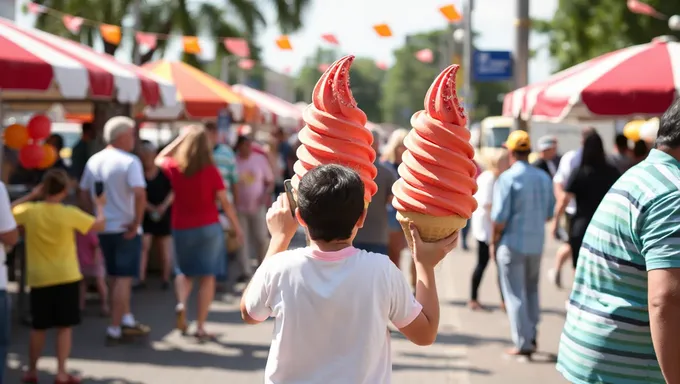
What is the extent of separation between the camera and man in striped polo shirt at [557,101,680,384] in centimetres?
314

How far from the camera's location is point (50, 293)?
6973 mm

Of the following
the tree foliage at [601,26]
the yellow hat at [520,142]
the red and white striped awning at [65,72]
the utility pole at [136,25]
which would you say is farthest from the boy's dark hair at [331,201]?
the tree foliage at [601,26]

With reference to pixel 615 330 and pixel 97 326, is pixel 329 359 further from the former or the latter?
pixel 97 326

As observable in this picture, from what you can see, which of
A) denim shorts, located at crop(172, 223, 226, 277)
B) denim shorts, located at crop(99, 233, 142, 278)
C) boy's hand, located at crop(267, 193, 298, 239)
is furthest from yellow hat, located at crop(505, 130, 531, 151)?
boy's hand, located at crop(267, 193, 298, 239)

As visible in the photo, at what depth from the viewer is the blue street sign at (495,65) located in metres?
15.5

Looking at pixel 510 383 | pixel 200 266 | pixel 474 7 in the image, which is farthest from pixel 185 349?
pixel 474 7

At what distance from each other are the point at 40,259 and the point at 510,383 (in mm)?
3636

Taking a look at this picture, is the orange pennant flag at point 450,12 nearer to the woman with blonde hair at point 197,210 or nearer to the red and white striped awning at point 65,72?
the red and white striped awning at point 65,72

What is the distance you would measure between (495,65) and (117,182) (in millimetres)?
8672

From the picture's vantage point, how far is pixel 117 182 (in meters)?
8.34

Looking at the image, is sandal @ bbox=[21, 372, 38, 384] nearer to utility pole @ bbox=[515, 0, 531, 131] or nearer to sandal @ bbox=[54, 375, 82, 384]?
sandal @ bbox=[54, 375, 82, 384]

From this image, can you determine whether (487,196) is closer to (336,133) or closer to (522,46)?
(522,46)

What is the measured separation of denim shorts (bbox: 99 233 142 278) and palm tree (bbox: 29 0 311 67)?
21114 millimetres

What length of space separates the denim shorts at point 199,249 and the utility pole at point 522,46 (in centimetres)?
616
